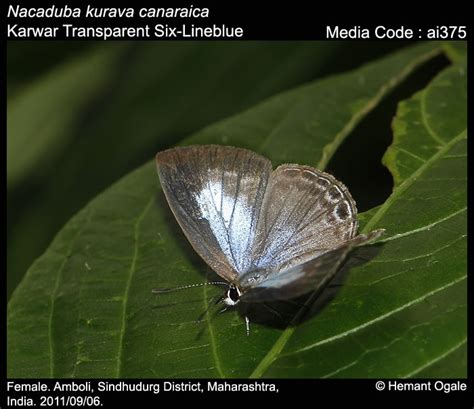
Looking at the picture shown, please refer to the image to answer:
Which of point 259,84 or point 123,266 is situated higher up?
point 259,84

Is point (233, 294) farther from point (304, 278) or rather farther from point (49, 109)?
point (49, 109)

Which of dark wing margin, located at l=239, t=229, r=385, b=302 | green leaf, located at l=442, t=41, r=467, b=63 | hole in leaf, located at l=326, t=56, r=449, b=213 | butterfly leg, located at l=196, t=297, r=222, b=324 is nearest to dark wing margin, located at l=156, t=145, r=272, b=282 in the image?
butterfly leg, located at l=196, t=297, r=222, b=324

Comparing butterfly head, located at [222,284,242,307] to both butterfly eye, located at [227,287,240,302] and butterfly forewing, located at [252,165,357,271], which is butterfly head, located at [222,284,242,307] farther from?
butterfly forewing, located at [252,165,357,271]

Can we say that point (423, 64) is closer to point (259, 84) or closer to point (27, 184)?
point (259, 84)

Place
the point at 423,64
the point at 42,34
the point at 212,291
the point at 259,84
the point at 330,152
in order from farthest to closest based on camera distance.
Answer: the point at 259,84
the point at 42,34
the point at 423,64
the point at 330,152
the point at 212,291
